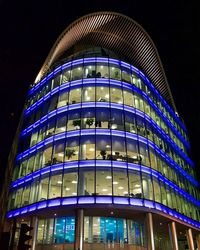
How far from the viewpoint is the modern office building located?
29.7 metres

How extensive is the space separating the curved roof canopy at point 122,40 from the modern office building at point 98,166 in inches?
701

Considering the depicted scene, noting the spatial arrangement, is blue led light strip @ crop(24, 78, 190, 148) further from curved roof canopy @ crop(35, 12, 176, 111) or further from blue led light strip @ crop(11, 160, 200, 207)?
curved roof canopy @ crop(35, 12, 176, 111)

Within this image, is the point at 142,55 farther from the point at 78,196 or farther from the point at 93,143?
the point at 78,196

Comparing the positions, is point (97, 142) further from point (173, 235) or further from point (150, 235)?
point (173, 235)

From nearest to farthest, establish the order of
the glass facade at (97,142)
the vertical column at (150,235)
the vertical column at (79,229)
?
the vertical column at (79,229)
the vertical column at (150,235)
the glass facade at (97,142)

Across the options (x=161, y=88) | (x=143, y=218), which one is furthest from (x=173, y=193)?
(x=161, y=88)

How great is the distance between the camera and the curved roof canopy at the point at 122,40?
62.0 meters

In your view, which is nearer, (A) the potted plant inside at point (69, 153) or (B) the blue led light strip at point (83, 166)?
(B) the blue led light strip at point (83, 166)

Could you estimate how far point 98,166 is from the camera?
30344 millimetres

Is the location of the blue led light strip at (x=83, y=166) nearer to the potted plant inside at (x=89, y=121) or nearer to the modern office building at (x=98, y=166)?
the modern office building at (x=98, y=166)

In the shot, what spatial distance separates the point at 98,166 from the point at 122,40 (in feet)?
139

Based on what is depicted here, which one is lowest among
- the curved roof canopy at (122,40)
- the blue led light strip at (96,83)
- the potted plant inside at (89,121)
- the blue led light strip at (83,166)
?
the blue led light strip at (83,166)

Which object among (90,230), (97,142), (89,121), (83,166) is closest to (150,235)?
(90,230)

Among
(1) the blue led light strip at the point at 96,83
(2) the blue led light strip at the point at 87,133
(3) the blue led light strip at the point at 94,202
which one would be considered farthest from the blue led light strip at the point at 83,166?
(1) the blue led light strip at the point at 96,83
